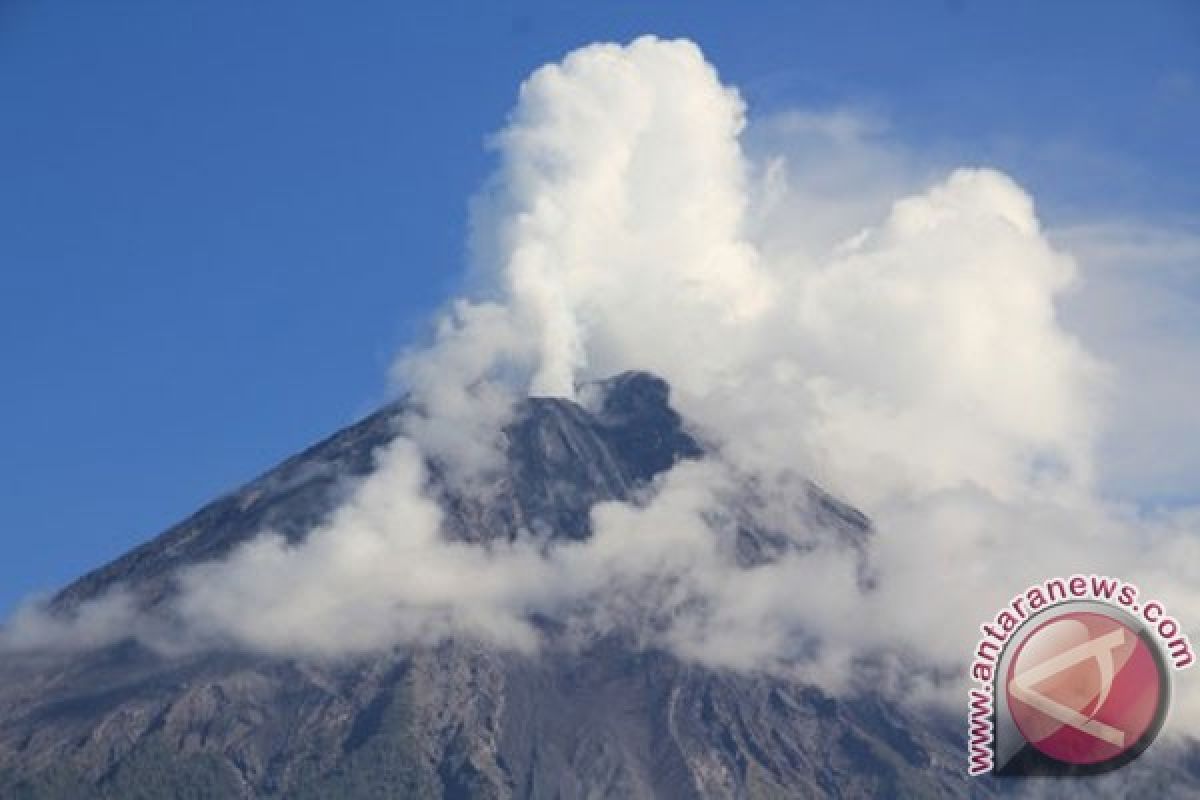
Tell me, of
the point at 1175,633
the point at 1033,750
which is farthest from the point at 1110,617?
the point at 1033,750

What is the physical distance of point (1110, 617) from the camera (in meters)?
140

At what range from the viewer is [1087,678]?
140625 mm

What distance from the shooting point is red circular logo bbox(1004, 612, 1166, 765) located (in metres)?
139

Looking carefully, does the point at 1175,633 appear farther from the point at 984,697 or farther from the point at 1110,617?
the point at 984,697

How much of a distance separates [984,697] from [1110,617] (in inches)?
441

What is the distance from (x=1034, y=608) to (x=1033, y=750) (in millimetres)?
13087

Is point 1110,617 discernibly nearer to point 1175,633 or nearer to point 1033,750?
point 1175,633

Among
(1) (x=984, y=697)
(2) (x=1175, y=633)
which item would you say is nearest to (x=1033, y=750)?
(1) (x=984, y=697)

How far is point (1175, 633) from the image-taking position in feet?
455

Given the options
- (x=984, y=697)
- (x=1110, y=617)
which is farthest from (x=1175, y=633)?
(x=984, y=697)

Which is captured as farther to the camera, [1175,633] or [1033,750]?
[1033,750]

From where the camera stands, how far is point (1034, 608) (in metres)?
141

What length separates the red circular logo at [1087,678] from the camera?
13896 cm

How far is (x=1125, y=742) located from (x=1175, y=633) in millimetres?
9938
